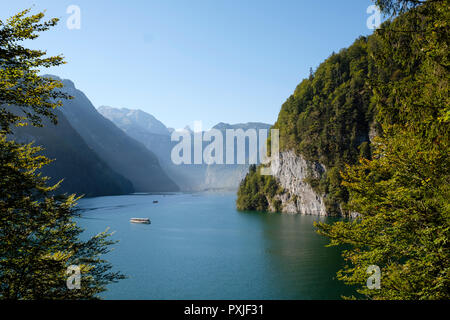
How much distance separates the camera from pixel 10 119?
335 inches

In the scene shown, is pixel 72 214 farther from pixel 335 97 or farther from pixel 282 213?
pixel 335 97

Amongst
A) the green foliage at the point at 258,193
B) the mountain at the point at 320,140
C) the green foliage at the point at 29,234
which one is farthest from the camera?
the green foliage at the point at 258,193

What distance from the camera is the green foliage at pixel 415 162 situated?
7359 millimetres

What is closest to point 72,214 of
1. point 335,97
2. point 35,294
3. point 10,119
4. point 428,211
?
point 35,294

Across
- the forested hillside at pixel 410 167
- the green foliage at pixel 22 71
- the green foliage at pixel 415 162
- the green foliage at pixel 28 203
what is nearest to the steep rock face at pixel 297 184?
the forested hillside at pixel 410 167

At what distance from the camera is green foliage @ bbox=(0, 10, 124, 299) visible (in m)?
8.20

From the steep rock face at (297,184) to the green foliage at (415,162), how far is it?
288 ft

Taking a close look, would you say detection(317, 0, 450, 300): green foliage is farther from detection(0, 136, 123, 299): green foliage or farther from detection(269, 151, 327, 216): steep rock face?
detection(269, 151, 327, 216): steep rock face

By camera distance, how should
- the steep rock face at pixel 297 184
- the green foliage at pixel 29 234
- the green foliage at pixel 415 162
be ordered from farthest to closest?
1. the steep rock face at pixel 297 184
2. the green foliage at pixel 29 234
3. the green foliage at pixel 415 162

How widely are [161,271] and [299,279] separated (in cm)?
1694

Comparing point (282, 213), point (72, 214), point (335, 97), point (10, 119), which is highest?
point (335, 97)

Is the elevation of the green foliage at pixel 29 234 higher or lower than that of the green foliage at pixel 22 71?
lower

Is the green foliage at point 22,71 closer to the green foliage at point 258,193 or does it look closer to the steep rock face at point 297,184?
the steep rock face at point 297,184

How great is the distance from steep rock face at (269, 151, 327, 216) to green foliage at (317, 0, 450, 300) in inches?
3454
